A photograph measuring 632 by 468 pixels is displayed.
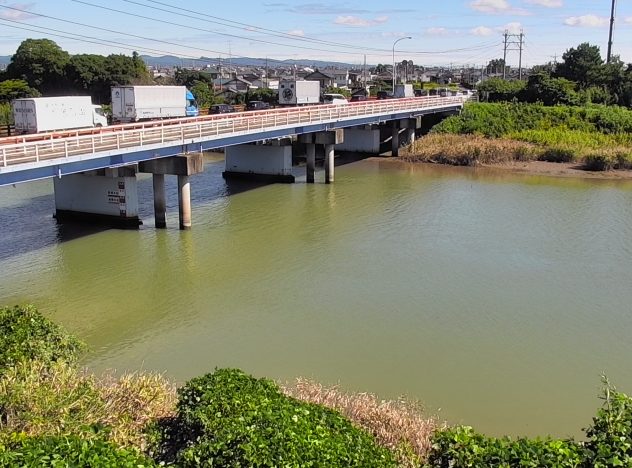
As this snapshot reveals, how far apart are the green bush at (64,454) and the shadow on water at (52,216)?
15963 millimetres

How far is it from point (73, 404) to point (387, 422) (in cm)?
443

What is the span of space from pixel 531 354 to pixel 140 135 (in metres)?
14.6

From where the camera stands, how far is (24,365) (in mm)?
9750

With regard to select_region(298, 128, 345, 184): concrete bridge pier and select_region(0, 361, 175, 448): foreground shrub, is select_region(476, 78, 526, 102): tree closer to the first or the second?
select_region(298, 128, 345, 184): concrete bridge pier

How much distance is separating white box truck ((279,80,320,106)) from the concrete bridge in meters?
10.4

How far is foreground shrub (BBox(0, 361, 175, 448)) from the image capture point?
27.9 feet

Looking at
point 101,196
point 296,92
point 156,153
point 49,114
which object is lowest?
point 101,196

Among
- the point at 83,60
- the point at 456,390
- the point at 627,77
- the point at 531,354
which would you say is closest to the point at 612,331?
the point at 531,354

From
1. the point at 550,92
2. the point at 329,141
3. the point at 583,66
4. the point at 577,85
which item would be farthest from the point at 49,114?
the point at 583,66

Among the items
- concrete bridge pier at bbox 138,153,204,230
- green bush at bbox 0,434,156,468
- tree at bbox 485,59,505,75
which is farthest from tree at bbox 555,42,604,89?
tree at bbox 485,59,505,75

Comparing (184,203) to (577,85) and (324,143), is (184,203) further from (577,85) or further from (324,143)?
(577,85)

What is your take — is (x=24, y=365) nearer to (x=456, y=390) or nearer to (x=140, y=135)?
(x=456, y=390)

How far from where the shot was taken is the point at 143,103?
33.5m

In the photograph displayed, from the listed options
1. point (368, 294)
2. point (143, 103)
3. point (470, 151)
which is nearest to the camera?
point (368, 294)
